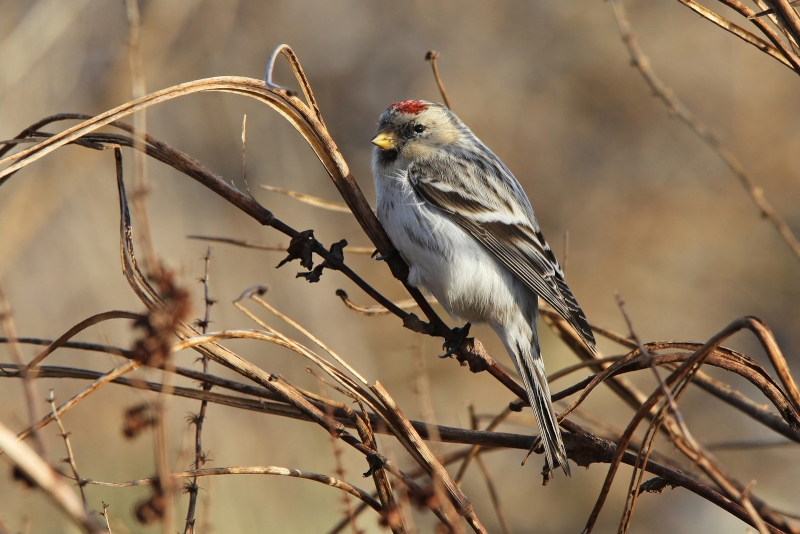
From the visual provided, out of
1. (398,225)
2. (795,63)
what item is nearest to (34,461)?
(795,63)

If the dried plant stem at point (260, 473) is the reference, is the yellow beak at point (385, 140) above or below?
above

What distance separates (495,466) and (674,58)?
5607 millimetres

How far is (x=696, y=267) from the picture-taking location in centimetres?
855

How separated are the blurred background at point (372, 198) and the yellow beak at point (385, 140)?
6.08ft

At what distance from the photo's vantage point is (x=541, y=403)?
2213 mm

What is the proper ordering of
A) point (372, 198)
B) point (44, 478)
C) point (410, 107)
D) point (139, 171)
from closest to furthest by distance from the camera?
1. point (44, 478)
2. point (139, 171)
3. point (410, 107)
4. point (372, 198)

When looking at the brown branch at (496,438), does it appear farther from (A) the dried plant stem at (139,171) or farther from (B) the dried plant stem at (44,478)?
(B) the dried plant stem at (44,478)

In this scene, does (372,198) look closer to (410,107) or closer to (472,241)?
(410,107)

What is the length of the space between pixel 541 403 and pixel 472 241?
0.93 metres

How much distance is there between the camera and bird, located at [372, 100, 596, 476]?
283 centimetres

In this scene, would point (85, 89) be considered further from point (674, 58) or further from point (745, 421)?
point (674, 58)

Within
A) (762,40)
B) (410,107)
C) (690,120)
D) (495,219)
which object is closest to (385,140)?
Result: (410,107)

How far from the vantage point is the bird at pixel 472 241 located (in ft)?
9.29

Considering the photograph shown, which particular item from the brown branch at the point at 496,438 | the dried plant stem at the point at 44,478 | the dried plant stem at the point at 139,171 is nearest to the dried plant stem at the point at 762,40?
the brown branch at the point at 496,438
